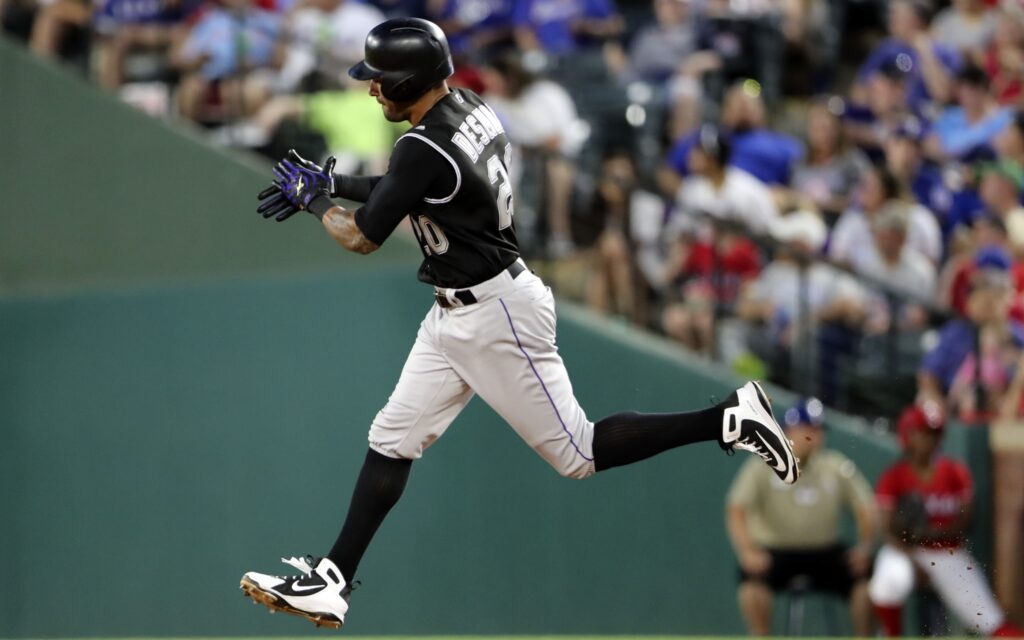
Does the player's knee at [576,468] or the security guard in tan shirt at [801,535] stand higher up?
the player's knee at [576,468]

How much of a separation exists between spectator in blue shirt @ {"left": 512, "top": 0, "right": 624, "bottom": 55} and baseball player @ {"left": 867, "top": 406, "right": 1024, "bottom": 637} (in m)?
4.12

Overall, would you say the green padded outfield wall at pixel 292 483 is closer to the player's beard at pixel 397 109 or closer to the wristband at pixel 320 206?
the player's beard at pixel 397 109

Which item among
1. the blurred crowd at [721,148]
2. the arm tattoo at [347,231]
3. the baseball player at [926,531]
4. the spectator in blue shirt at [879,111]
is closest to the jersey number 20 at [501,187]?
the arm tattoo at [347,231]

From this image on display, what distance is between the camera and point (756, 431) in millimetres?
6172

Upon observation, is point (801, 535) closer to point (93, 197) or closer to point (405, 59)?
point (93, 197)

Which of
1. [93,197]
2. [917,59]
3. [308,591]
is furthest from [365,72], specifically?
[917,59]

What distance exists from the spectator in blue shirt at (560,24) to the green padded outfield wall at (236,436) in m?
2.75

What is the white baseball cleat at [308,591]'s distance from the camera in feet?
19.4

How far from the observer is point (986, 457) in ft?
33.2

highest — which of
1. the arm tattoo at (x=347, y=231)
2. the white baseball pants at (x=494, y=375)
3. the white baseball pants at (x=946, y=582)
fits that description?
the arm tattoo at (x=347, y=231)

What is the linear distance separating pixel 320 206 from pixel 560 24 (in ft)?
22.7

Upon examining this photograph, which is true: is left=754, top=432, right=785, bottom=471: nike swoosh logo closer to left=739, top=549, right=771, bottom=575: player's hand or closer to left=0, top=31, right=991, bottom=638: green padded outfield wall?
left=739, top=549, right=771, bottom=575: player's hand

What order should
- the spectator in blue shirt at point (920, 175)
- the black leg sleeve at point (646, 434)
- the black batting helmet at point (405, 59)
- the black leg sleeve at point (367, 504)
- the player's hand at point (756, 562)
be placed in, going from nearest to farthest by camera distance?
the black batting helmet at point (405, 59) < the black leg sleeve at point (367, 504) < the black leg sleeve at point (646, 434) < the player's hand at point (756, 562) < the spectator in blue shirt at point (920, 175)

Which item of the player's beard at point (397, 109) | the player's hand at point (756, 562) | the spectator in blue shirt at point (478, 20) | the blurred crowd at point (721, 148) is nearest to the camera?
the player's beard at point (397, 109)
